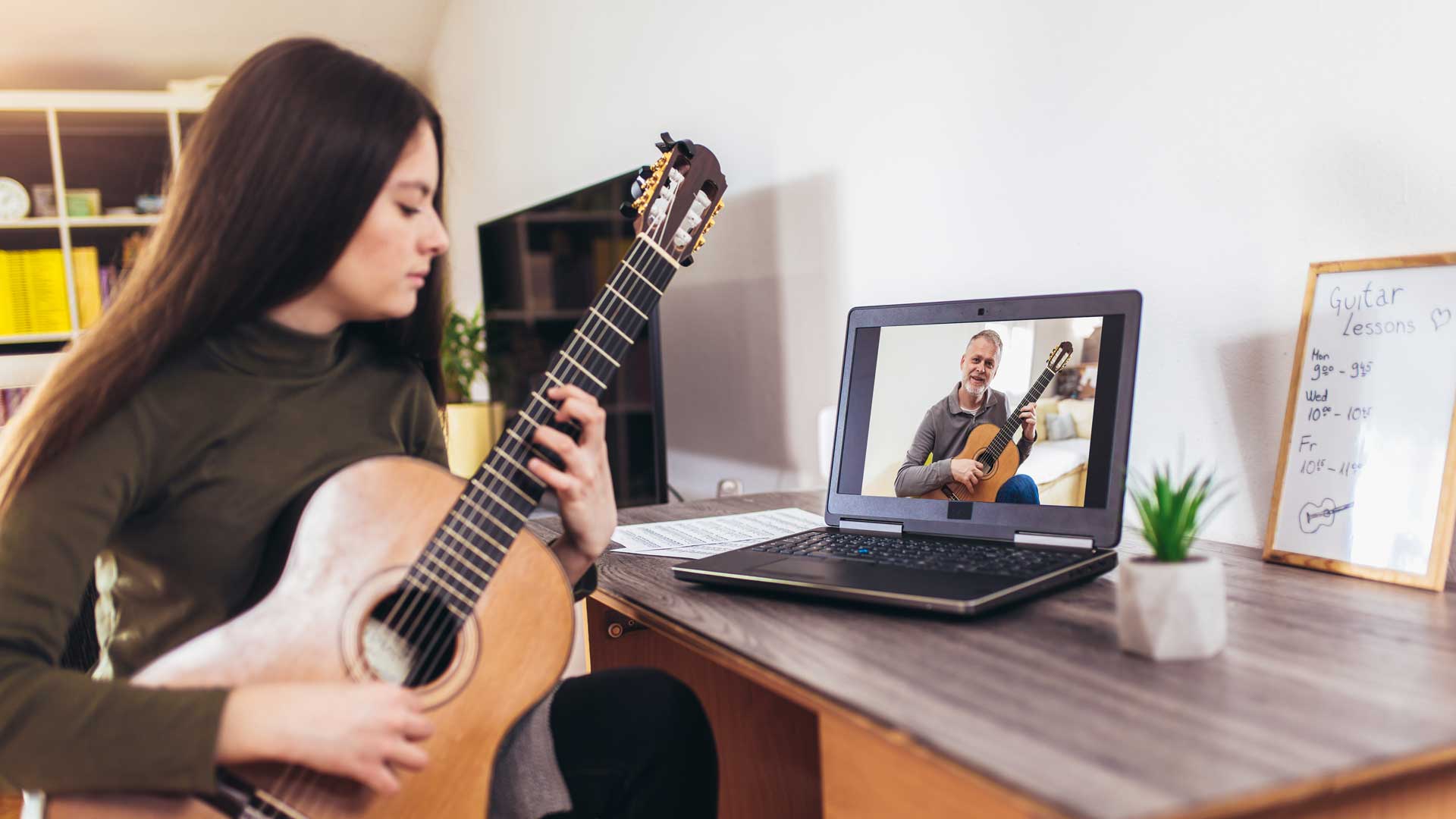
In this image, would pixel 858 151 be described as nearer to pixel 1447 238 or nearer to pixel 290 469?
pixel 1447 238

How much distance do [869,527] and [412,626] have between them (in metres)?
0.54

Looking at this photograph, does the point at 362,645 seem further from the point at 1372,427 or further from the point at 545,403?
the point at 1372,427

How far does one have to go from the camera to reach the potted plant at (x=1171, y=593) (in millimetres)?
672

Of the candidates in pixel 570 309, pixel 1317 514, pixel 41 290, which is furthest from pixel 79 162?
pixel 1317 514

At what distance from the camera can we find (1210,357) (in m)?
1.09

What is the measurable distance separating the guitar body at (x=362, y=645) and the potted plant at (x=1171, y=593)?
398 millimetres

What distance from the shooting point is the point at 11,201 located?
143 inches

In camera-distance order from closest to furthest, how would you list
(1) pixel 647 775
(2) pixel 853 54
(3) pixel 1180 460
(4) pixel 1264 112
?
(1) pixel 647 775 < (4) pixel 1264 112 < (3) pixel 1180 460 < (2) pixel 853 54

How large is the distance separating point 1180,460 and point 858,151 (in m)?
0.71

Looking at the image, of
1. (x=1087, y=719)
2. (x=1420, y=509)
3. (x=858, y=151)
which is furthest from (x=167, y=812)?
(x=858, y=151)

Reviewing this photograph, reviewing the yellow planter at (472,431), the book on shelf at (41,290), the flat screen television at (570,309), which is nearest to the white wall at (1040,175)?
the flat screen television at (570,309)

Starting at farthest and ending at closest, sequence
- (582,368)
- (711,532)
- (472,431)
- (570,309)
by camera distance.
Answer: (472,431) < (570,309) < (711,532) < (582,368)

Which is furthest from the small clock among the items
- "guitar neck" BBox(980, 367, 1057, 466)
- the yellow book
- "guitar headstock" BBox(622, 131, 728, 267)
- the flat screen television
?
"guitar neck" BBox(980, 367, 1057, 466)

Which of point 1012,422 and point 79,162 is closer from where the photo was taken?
point 1012,422
